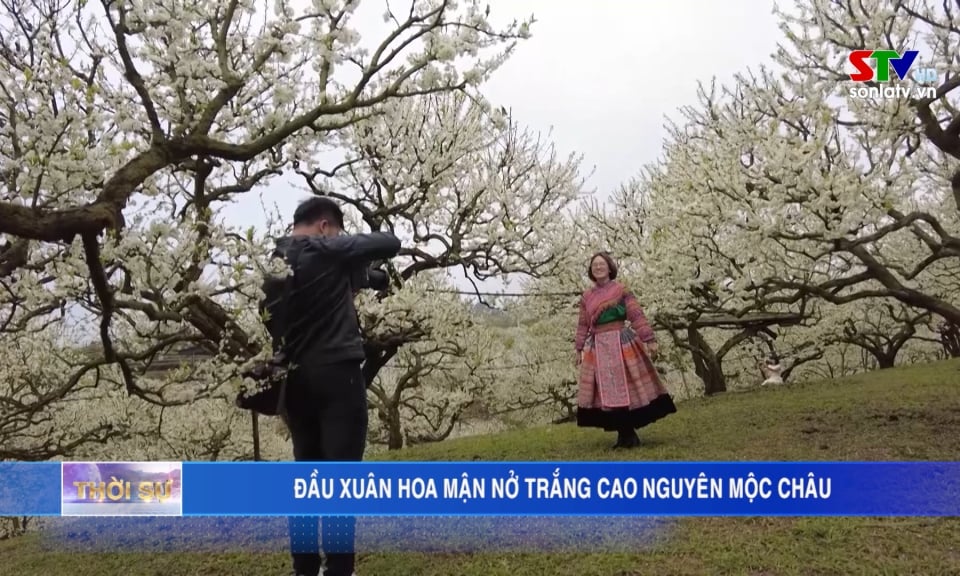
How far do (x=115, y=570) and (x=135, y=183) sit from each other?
2.65m

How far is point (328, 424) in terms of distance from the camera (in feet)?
9.32

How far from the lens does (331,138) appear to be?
20.8ft

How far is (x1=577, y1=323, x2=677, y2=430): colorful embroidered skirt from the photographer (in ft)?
18.4

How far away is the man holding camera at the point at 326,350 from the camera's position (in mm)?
2834

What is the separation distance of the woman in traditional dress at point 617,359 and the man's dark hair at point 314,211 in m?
3.05

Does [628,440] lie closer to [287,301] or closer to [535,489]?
[535,489]

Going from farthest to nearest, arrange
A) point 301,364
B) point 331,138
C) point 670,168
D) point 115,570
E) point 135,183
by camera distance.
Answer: point 670,168 < point 331,138 < point 115,570 < point 135,183 < point 301,364

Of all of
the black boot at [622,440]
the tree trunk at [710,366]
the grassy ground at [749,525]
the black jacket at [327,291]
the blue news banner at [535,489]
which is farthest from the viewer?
the tree trunk at [710,366]

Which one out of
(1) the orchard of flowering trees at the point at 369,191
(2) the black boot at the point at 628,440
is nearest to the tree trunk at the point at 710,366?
(1) the orchard of flowering trees at the point at 369,191

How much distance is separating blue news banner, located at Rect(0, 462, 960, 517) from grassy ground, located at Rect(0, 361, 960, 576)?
0.53 ft

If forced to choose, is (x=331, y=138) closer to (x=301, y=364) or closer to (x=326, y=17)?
(x=326, y=17)

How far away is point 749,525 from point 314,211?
297cm

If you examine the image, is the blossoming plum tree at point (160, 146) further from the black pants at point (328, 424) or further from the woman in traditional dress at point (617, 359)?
the woman in traditional dress at point (617, 359)

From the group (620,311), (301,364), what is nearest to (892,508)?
(620,311)
